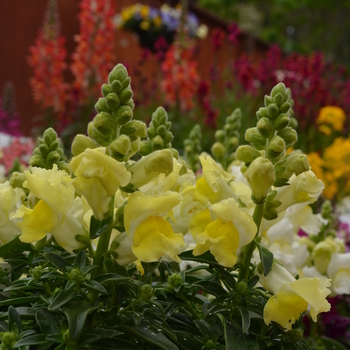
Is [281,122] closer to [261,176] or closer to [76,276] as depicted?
[261,176]

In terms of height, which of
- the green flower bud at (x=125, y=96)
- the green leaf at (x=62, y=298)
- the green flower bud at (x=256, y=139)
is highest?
the green flower bud at (x=125, y=96)

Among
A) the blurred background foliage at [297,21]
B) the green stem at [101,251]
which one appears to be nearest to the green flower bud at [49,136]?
the green stem at [101,251]

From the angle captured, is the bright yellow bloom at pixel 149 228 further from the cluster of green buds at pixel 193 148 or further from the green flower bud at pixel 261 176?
the cluster of green buds at pixel 193 148

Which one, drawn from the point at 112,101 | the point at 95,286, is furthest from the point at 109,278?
the point at 112,101

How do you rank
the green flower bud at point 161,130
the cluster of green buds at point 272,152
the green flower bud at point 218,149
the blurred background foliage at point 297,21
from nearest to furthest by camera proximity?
the cluster of green buds at point 272,152 → the green flower bud at point 161,130 → the green flower bud at point 218,149 → the blurred background foliage at point 297,21

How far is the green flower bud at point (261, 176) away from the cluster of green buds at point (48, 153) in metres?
0.30

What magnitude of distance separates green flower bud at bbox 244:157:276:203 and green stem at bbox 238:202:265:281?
3cm

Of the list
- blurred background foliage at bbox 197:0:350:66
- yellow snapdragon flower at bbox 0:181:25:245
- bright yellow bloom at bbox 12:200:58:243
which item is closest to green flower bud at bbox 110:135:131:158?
bright yellow bloom at bbox 12:200:58:243

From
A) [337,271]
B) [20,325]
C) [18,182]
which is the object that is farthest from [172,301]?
[337,271]

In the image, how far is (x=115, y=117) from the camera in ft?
2.30

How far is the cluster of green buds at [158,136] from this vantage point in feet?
2.68

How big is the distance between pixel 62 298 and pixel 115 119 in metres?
0.24

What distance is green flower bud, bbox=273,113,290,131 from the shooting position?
74 centimetres

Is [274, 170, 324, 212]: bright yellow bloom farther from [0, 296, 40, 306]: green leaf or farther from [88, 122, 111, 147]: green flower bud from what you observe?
[0, 296, 40, 306]: green leaf
